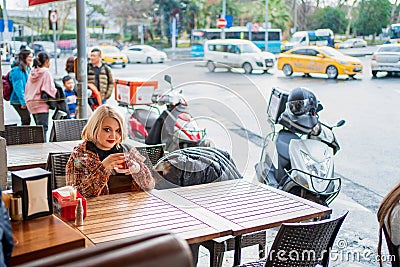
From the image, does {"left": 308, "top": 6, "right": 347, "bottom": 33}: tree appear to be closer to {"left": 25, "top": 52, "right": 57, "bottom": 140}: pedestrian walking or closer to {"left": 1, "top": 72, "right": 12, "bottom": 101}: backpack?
{"left": 25, "top": 52, "right": 57, "bottom": 140}: pedestrian walking

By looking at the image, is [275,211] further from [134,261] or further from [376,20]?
[376,20]

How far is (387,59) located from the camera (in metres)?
10.5

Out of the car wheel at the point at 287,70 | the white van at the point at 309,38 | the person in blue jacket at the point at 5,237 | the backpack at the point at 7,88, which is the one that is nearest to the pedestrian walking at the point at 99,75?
the backpack at the point at 7,88

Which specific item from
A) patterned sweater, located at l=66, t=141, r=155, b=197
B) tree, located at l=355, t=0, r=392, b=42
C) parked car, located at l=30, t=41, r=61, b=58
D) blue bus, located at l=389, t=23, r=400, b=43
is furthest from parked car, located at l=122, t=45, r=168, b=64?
patterned sweater, located at l=66, t=141, r=155, b=197

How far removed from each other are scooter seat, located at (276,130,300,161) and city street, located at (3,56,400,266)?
1.26 feet

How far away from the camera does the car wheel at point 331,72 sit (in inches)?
549

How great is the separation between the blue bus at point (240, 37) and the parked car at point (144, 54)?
1.41 m

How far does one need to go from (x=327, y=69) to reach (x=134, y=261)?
1374 centimetres

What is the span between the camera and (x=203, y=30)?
19578 mm

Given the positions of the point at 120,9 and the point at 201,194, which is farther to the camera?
the point at 120,9

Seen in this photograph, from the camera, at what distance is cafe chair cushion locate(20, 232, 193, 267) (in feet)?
3.45

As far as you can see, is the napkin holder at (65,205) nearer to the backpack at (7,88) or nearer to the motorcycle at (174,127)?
the motorcycle at (174,127)

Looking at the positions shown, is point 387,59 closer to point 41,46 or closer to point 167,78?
point 167,78

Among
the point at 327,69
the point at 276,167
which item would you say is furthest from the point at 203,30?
the point at 276,167
